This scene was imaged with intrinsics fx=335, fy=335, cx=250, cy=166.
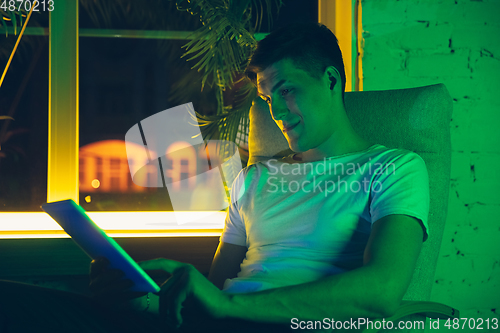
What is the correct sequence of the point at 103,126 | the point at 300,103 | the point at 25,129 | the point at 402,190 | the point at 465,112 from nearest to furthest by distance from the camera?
the point at 402,190 < the point at 300,103 < the point at 465,112 < the point at 25,129 < the point at 103,126

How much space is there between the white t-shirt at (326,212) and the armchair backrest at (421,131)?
0.51ft

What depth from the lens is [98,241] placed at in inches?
27.1

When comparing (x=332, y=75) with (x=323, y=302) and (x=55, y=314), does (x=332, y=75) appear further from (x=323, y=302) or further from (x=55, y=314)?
(x=55, y=314)

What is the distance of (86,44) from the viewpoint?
6.66 feet

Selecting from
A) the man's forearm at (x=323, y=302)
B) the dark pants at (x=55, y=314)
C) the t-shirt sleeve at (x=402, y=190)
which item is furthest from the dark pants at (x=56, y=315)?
the t-shirt sleeve at (x=402, y=190)

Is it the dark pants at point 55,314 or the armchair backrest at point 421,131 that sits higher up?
the armchair backrest at point 421,131

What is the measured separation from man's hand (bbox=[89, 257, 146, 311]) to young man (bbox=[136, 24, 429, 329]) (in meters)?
0.09

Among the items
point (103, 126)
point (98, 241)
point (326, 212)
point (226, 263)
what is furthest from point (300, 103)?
point (103, 126)

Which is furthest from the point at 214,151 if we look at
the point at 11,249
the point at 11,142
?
the point at 11,142

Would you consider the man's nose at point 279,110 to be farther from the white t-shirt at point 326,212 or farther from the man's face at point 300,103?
the white t-shirt at point 326,212

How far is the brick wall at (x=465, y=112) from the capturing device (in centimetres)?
149

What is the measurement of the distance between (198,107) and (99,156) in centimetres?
74

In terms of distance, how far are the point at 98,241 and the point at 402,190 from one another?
0.70 metres

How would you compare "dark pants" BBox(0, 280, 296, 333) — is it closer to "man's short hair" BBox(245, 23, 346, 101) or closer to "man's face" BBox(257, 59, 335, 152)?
"man's face" BBox(257, 59, 335, 152)
